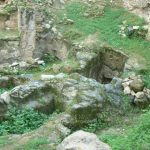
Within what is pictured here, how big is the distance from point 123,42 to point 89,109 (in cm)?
495

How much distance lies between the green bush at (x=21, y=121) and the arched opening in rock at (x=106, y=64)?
3.61m

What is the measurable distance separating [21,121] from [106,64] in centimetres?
486

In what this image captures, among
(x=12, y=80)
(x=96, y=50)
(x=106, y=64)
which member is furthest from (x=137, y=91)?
(x=12, y=80)

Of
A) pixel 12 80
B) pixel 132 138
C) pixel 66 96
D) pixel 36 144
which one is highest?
pixel 132 138

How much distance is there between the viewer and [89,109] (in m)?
8.77

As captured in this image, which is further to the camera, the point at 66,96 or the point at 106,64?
the point at 106,64

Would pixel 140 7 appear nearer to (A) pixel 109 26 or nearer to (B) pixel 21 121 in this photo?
(A) pixel 109 26

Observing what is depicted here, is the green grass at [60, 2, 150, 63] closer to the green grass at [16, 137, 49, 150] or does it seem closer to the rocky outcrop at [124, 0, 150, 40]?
the rocky outcrop at [124, 0, 150, 40]

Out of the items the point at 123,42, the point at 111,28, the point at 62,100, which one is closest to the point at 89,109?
the point at 62,100

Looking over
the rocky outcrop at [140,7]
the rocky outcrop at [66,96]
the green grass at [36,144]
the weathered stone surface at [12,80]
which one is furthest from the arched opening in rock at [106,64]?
the green grass at [36,144]

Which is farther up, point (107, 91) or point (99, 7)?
point (99, 7)

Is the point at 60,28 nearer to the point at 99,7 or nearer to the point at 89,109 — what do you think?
the point at 99,7

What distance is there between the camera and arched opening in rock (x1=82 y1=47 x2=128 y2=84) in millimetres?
12867

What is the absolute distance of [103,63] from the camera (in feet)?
43.9
